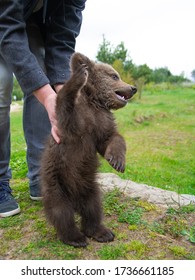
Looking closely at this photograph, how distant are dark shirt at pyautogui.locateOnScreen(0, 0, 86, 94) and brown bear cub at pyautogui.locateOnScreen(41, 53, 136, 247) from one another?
1.21ft

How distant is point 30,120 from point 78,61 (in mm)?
1113

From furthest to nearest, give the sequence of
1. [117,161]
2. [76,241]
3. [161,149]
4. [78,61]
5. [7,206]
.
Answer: [161,149], [7,206], [78,61], [76,241], [117,161]

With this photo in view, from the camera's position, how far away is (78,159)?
297 centimetres

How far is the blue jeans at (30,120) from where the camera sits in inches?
139

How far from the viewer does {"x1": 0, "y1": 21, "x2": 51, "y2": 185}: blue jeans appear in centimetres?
353

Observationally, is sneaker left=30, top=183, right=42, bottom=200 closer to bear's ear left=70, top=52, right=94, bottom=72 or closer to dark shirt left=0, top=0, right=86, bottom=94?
dark shirt left=0, top=0, right=86, bottom=94

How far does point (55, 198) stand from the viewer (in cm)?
295

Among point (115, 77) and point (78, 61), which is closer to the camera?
point (78, 61)

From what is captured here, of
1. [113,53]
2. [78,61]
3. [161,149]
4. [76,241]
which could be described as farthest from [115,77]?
[113,53]

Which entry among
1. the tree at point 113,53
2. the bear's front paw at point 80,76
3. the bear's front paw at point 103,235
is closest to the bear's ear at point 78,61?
the bear's front paw at point 80,76

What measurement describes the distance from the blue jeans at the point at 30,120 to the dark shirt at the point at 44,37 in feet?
0.41

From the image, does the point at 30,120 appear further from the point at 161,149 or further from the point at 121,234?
the point at 161,149

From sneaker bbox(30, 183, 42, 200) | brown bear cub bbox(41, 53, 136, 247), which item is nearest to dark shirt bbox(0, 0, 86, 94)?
brown bear cub bbox(41, 53, 136, 247)

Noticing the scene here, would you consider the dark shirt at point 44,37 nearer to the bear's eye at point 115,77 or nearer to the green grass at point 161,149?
the bear's eye at point 115,77
